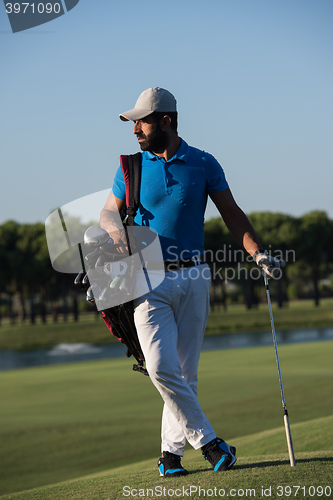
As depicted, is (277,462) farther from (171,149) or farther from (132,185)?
(171,149)

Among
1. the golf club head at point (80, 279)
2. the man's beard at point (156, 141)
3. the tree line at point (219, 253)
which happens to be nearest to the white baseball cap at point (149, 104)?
the man's beard at point (156, 141)

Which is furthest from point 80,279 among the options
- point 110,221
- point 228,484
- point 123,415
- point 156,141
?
point 123,415

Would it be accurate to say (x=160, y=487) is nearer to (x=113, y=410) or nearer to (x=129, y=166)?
(x=129, y=166)

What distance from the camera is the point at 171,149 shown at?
3402 millimetres

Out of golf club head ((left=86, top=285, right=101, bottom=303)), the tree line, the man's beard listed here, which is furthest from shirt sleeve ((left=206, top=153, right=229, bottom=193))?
the tree line

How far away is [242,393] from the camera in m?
10.1

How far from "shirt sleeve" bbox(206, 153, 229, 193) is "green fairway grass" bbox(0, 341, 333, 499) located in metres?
1.84

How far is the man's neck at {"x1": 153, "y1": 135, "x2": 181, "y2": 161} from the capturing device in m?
3.39

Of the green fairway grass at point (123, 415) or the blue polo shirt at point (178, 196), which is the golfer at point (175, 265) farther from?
the green fairway grass at point (123, 415)

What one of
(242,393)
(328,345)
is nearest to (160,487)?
(242,393)

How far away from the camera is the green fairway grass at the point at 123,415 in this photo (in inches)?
239

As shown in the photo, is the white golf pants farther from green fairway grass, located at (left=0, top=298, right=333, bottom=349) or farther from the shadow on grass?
green fairway grass, located at (left=0, top=298, right=333, bottom=349)

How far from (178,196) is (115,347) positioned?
106 ft

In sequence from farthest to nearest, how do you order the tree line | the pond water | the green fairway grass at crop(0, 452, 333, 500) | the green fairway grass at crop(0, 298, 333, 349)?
the tree line → the green fairway grass at crop(0, 298, 333, 349) → the pond water → the green fairway grass at crop(0, 452, 333, 500)
